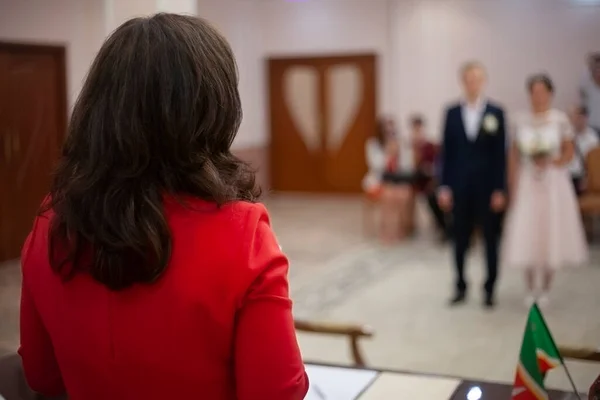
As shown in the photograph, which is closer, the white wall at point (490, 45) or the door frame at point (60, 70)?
the door frame at point (60, 70)

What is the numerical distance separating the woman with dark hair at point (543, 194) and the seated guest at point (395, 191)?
2.43 meters

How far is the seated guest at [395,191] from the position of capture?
721 centimetres

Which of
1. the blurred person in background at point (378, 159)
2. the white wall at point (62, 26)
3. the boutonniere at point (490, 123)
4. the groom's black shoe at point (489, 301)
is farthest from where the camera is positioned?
the blurred person in background at point (378, 159)

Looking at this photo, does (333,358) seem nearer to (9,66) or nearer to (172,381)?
(9,66)

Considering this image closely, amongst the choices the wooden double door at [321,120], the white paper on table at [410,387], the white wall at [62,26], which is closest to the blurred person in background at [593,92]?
the wooden double door at [321,120]

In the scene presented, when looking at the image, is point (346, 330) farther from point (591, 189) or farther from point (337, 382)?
point (591, 189)

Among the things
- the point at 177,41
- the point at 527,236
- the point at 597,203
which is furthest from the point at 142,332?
the point at 597,203

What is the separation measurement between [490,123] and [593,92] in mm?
2632

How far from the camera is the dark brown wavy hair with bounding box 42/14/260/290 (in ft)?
3.19

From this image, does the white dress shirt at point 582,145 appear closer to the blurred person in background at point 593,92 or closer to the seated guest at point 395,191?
the blurred person in background at point 593,92

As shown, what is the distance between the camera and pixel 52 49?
283cm

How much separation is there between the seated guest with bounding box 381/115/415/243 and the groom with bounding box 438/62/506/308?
8.10 feet

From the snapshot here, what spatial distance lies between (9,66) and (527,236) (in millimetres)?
3282

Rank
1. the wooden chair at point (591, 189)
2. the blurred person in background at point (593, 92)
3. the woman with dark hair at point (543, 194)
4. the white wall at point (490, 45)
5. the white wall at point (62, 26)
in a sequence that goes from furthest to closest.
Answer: the white wall at point (490, 45), the wooden chair at point (591, 189), the blurred person in background at point (593, 92), the woman with dark hair at point (543, 194), the white wall at point (62, 26)
